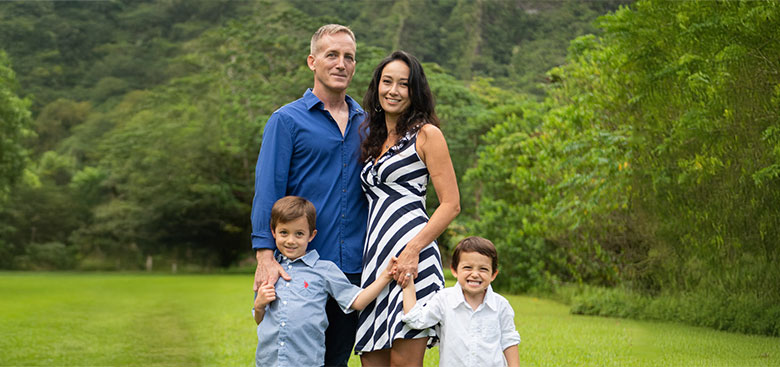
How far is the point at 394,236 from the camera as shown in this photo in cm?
346

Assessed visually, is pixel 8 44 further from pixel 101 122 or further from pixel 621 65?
pixel 621 65

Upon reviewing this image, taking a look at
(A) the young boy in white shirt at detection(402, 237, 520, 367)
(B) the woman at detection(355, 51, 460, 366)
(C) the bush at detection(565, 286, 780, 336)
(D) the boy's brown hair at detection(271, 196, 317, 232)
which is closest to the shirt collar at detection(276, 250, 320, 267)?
(D) the boy's brown hair at detection(271, 196, 317, 232)

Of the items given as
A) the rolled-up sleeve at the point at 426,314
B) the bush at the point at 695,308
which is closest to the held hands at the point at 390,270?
the rolled-up sleeve at the point at 426,314

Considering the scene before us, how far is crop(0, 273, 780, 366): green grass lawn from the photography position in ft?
29.3

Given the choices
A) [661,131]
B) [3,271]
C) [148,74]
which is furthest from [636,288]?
[148,74]

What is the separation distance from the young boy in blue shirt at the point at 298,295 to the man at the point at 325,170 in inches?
2.7

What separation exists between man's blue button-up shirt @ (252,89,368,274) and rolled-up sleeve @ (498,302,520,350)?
716 millimetres

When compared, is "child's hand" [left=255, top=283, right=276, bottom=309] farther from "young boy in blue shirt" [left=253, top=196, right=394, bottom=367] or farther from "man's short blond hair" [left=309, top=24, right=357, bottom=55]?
"man's short blond hair" [left=309, top=24, right=357, bottom=55]

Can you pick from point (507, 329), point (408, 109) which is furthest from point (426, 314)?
point (408, 109)

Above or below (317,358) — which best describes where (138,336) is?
below

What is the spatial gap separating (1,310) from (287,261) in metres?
15.8

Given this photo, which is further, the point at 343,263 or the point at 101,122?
the point at 101,122

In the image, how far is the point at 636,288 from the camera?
560 inches

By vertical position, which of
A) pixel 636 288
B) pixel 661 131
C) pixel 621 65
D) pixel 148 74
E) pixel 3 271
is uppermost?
pixel 148 74
